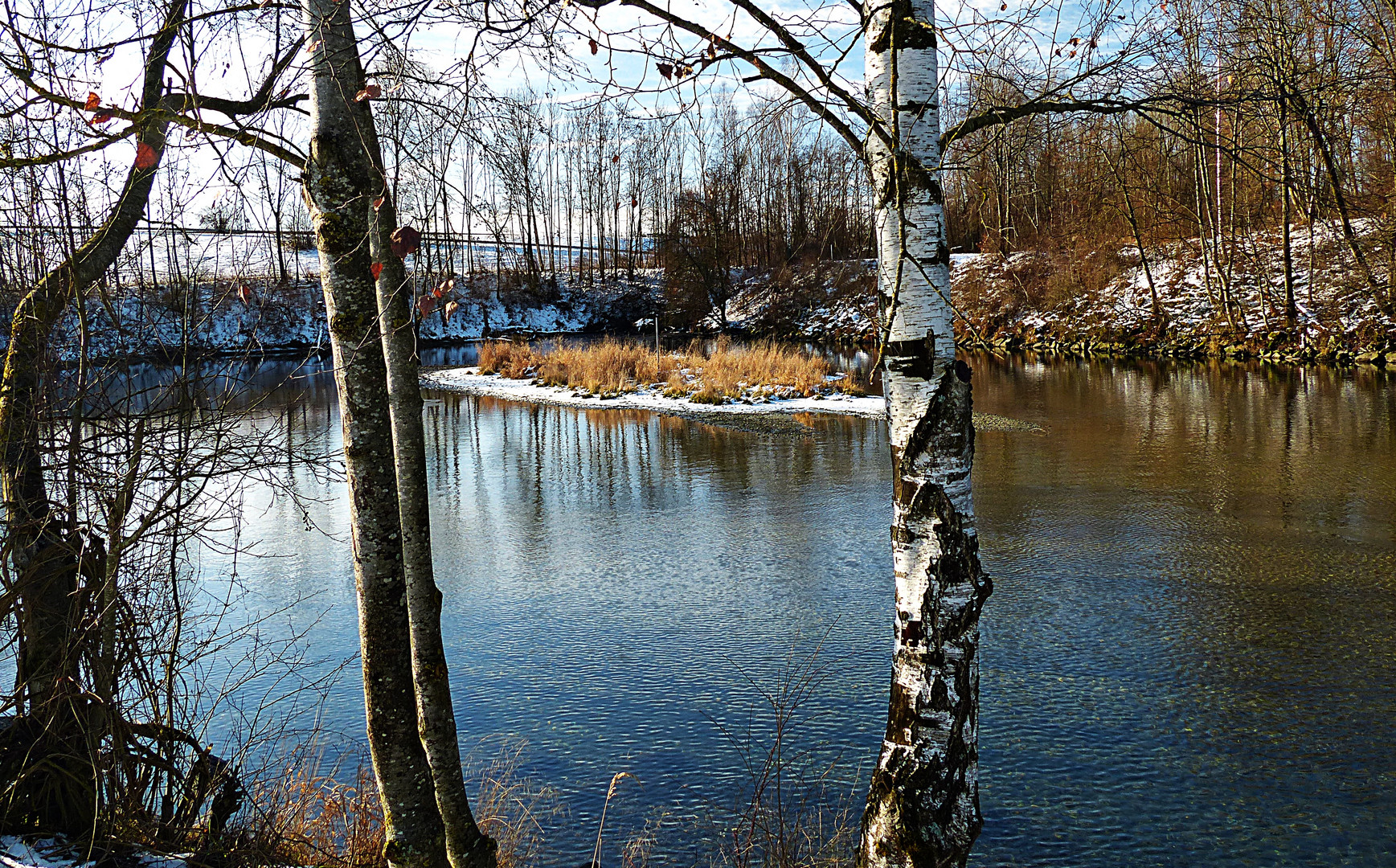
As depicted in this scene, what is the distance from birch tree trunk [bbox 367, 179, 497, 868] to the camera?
3811 mm

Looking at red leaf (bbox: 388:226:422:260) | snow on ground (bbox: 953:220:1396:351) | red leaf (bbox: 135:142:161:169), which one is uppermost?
snow on ground (bbox: 953:220:1396:351)

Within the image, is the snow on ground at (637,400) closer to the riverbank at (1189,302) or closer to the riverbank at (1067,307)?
the riverbank at (1067,307)

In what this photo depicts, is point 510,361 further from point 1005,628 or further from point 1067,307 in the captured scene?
point 1005,628

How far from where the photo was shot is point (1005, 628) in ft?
26.3

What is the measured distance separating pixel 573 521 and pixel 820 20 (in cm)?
934

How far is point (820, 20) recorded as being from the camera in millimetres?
3498

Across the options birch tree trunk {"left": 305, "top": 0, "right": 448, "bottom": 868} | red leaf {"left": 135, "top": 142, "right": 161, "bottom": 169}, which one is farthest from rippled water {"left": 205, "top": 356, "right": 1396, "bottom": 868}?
red leaf {"left": 135, "top": 142, "right": 161, "bottom": 169}

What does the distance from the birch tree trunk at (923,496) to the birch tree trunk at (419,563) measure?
1.81m

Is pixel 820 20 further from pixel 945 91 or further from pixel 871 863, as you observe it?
pixel 871 863

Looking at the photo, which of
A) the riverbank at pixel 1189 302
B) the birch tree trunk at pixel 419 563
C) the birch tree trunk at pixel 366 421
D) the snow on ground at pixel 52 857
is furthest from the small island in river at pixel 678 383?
the snow on ground at pixel 52 857

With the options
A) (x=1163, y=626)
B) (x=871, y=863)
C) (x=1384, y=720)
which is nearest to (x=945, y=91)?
(x=871, y=863)

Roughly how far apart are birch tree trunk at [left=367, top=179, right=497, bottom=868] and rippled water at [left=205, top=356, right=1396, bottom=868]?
1.03m

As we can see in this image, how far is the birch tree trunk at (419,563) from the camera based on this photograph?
381cm

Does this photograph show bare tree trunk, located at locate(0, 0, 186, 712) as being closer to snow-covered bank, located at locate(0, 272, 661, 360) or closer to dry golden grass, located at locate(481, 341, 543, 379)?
snow-covered bank, located at locate(0, 272, 661, 360)
